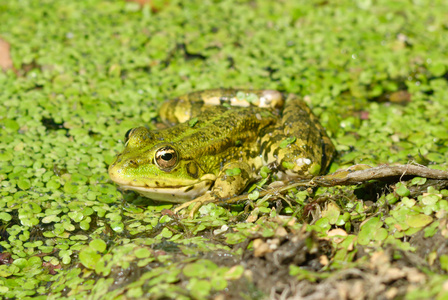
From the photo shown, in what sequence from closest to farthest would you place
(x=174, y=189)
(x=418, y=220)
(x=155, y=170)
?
1. (x=418, y=220)
2. (x=155, y=170)
3. (x=174, y=189)

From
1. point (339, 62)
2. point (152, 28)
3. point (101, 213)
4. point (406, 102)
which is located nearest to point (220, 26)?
point (152, 28)

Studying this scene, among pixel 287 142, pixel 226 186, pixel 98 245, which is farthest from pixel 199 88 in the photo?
pixel 98 245

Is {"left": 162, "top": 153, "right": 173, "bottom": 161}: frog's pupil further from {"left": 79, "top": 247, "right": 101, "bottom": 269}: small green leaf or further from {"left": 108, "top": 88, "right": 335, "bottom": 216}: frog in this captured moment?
{"left": 79, "top": 247, "right": 101, "bottom": 269}: small green leaf

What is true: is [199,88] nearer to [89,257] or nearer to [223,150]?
[223,150]

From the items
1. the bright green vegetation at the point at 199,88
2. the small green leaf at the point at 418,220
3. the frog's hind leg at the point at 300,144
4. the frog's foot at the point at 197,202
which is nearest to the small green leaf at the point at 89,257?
the bright green vegetation at the point at 199,88

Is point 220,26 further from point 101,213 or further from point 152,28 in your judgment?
point 101,213

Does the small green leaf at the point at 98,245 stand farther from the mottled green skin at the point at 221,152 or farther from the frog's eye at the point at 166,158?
the frog's eye at the point at 166,158

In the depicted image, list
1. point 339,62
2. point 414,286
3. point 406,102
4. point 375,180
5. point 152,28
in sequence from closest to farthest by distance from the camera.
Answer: point 414,286 < point 375,180 < point 406,102 < point 339,62 < point 152,28
